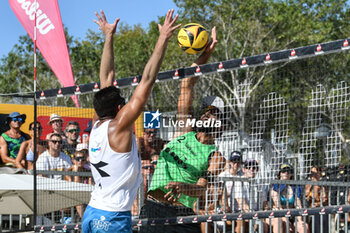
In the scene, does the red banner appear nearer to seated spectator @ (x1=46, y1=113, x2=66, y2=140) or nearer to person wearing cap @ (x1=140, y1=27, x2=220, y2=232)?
seated spectator @ (x1=46, y1=113, x2=66, y2=140)

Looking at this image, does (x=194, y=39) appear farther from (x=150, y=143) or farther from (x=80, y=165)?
(x=80, y=165)

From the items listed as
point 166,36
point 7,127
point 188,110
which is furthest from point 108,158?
point 7,127

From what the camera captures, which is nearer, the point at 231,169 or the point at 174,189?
the point at 174,189

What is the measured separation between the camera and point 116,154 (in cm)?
471

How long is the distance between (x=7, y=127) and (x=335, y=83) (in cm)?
762

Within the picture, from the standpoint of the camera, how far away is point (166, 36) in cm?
484

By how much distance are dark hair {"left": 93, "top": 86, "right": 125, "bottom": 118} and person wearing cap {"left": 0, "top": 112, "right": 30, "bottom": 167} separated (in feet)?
17.4

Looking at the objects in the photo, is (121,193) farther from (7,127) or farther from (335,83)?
(7,127)

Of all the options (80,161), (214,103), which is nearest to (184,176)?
(214,103)

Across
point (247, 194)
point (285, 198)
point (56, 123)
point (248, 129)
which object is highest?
point (56, 123)

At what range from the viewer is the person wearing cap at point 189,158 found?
6215 millimetres

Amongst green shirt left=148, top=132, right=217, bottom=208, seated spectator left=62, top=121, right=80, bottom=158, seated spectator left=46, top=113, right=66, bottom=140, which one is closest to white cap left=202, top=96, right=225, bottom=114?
green shirt left=148, top=132, right=217, bottom=208

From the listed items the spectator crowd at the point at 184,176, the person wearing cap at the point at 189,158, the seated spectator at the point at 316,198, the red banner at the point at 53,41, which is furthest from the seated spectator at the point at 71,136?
the red banner at the point at 53,41

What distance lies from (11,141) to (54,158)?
2.38 metres
